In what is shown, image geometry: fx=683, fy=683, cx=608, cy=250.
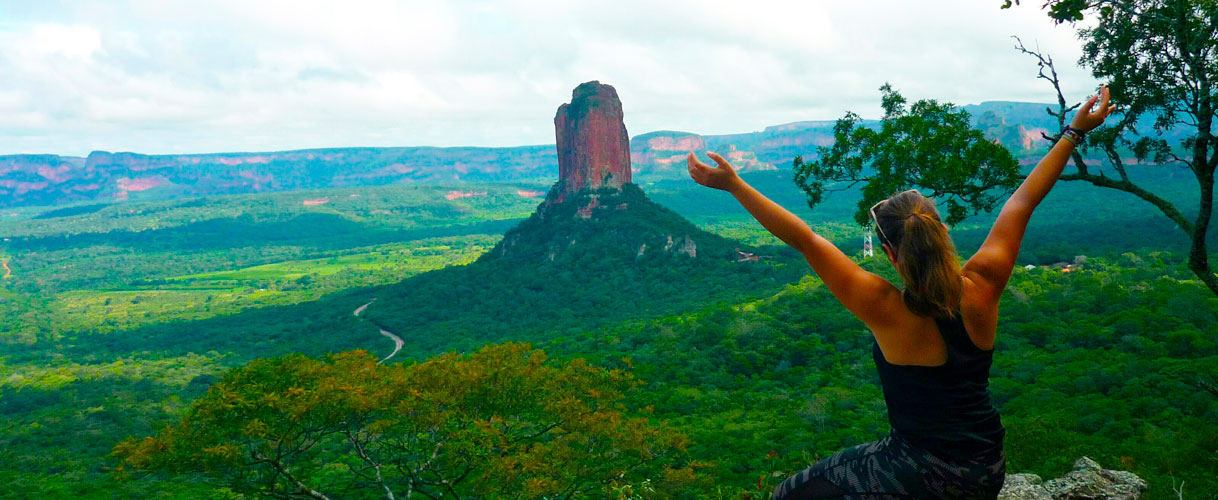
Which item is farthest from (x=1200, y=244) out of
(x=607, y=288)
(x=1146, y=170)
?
(x=1146, y=170)

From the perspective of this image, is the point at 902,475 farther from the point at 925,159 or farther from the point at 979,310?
the point at 925,159

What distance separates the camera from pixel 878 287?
1906 mm

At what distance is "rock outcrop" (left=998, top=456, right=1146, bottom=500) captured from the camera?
6480 mm

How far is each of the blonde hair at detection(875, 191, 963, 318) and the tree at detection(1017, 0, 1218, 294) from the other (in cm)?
587

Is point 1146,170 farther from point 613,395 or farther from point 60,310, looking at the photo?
point 60,310

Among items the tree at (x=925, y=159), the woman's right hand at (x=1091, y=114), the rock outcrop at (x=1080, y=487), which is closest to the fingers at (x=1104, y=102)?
the woman's right hand at (x=1091, y=114)

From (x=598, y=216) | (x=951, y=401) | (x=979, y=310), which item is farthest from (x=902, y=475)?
(x=598, y=216)

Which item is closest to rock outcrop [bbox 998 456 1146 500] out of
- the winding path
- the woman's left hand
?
the woman's left hand

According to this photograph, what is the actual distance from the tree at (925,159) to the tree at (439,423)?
637 centimetres

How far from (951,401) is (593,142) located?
68324 mm

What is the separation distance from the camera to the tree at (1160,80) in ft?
23.0

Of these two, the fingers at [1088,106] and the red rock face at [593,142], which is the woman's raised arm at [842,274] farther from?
the red rock face at [593,142]

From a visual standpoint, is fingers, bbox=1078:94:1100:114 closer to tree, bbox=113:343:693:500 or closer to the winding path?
tree, bbox=113:343:693:500

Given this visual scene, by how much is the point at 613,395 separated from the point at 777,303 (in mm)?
26329
